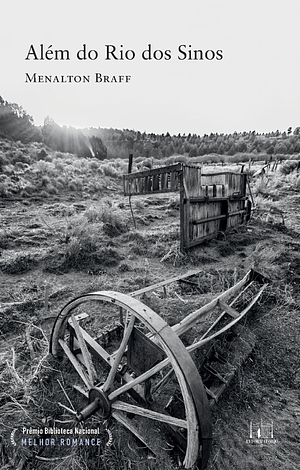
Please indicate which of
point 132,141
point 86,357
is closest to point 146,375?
point 86,357

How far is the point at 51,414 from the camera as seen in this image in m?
2.44

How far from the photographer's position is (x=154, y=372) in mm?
1929

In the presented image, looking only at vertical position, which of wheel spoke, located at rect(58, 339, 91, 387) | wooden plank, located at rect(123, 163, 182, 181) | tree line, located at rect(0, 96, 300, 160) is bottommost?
wheel spoke, located at rect(58, 339, 91, 387)

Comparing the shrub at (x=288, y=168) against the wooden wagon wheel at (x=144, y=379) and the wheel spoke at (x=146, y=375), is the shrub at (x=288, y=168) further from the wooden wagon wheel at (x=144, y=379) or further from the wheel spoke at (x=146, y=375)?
the wheel spoke at (x=146, y=375)

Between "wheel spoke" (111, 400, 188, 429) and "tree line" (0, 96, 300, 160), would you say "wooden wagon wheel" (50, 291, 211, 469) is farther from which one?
"tree line" (0, 96, 300, 160)

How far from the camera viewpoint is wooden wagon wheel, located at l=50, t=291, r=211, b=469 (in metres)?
1.69

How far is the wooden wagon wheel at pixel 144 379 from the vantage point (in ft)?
5.54

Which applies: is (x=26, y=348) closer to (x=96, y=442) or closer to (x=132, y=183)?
(x=96, y=442)

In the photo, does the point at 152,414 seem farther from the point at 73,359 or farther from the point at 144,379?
the point at 73,359

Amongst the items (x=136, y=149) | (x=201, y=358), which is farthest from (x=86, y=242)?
(x=136, y=149)

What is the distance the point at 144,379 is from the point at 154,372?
0.11 m

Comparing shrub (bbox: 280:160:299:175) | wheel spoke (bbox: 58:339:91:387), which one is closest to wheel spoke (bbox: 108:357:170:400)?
wheel spoke (bbox: 58:339:91:387)

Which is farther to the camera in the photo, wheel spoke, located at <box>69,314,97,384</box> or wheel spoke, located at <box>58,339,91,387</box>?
wheel spoke, located at <box>58,339,91,387</box>

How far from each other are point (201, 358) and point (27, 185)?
48.5 feet
